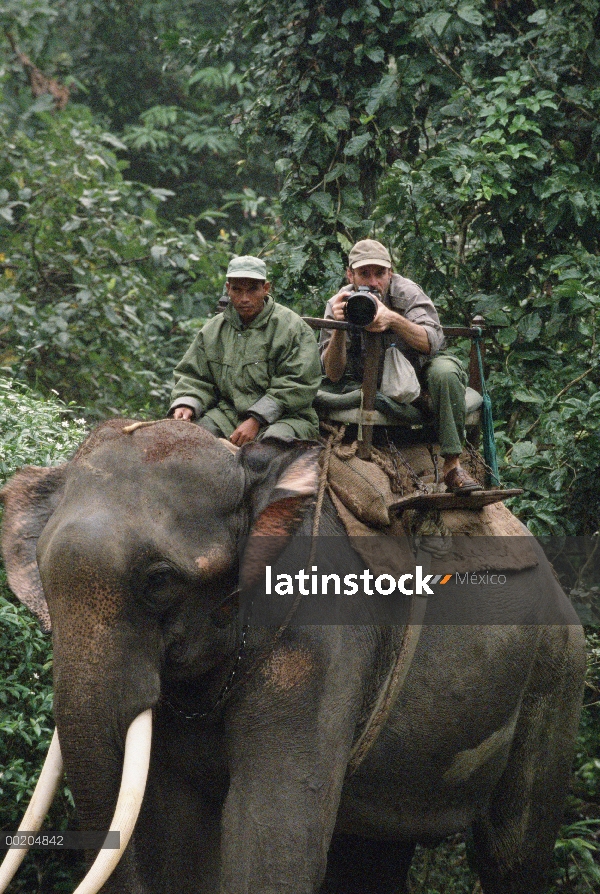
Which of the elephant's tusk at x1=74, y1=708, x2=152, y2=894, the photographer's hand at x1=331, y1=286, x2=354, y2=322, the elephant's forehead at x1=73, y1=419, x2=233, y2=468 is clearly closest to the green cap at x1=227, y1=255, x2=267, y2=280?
the photographer's hand at x1=331, y1=286, x2=354, y2=322

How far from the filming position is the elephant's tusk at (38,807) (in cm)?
348

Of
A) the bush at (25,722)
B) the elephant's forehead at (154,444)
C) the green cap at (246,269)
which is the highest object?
the green cap at (246,269)

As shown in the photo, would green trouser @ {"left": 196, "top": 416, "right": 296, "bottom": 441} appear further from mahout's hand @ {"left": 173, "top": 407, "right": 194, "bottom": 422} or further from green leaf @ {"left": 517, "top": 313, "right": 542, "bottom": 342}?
green leaf @ {"left": 517, "top": 313, "right": 542, "bottom": 342}

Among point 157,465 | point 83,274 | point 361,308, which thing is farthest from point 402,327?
point 83,274

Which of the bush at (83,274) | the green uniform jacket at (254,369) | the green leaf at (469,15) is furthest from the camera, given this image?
the bush at (83,274)

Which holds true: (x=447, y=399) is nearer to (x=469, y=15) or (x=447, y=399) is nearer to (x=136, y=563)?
(x=136, y=563)

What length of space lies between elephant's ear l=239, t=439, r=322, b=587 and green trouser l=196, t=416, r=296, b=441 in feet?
0.42

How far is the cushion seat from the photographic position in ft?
13.9

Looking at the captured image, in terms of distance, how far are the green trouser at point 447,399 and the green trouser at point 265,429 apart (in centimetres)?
59

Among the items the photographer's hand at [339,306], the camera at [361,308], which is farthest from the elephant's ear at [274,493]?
the photographer's hand at [339,306]

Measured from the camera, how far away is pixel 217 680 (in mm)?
3561

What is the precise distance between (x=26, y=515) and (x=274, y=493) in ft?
2.60

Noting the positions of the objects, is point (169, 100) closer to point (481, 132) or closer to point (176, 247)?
point (176, 247)

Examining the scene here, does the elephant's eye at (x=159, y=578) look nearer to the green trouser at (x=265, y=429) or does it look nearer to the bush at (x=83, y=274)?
the green trouser at (x=265, y=429)
